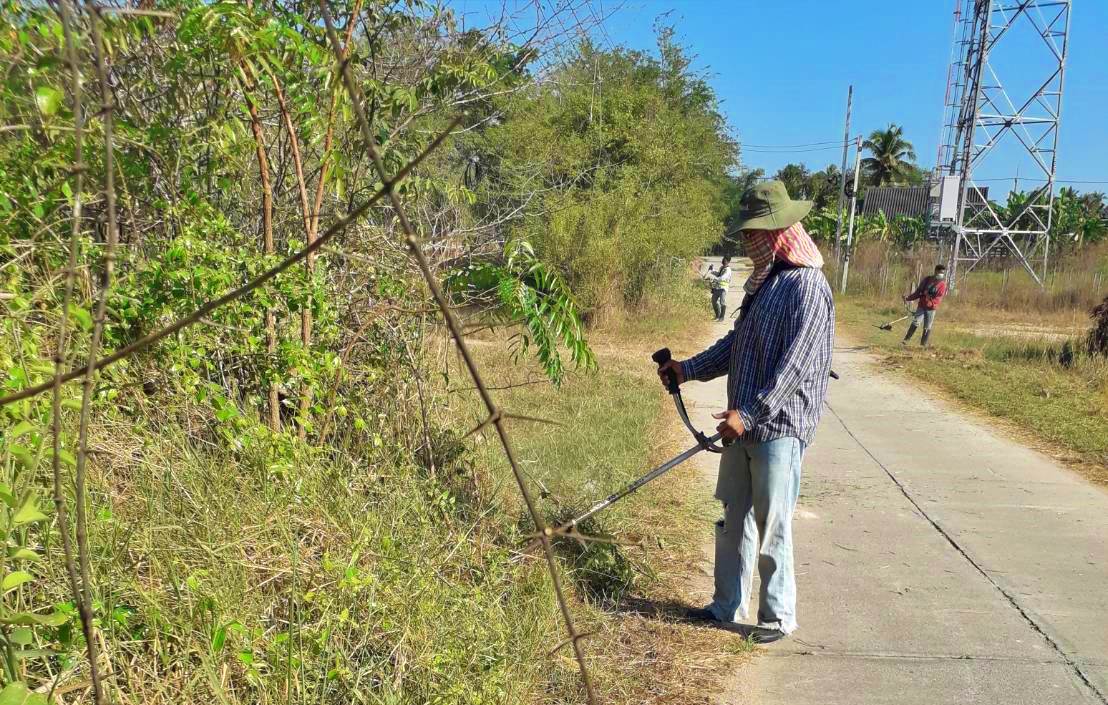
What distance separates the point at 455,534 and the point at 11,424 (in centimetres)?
166

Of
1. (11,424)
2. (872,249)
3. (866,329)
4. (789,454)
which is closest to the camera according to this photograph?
(11,424)

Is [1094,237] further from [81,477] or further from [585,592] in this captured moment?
[81,477]

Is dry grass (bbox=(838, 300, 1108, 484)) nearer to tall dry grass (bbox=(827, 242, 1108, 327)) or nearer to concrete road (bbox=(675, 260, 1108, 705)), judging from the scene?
concrete road (bbox=(675, 260, 1108, 705))

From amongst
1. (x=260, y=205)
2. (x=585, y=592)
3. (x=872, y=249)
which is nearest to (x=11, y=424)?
(x=260, y=205)

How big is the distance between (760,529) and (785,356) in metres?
0.77

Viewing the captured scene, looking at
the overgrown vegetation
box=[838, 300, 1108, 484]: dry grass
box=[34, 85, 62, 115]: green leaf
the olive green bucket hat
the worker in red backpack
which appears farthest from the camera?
the worker in red backpack

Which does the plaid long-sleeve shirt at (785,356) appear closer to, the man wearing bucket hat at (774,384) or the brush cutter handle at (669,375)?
the man wearing bucket hat at (774,384)

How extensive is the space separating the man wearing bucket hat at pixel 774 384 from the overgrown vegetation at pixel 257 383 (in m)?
0.71

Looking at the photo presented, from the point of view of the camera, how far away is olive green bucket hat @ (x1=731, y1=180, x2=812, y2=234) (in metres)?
3.15

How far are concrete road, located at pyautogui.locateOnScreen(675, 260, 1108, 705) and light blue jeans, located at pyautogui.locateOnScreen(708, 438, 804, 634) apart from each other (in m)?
0.23

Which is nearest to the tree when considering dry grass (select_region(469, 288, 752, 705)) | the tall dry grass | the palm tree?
the palm tree

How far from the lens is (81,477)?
116 cm

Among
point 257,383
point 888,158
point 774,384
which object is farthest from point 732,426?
point 888,158

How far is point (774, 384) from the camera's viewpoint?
10.1ft
